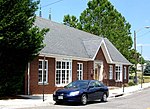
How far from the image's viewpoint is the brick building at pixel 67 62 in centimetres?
2601

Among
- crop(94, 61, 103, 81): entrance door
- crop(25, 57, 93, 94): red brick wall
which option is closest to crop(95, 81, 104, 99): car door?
crop(25, 57, 93, 94): red brick wall

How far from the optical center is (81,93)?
1950 centimetres

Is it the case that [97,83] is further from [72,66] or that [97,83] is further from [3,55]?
[72,66]

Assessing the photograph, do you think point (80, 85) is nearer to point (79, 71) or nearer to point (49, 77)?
point (49, 77)

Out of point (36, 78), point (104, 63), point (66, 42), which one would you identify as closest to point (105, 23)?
point (104, 63)

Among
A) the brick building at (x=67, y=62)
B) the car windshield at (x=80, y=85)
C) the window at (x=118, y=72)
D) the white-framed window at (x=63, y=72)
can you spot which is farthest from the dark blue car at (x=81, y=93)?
the window at (x=118, y=72)

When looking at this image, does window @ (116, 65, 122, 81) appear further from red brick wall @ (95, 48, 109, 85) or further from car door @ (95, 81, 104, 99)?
car door @ (95, 81, 104, 99)

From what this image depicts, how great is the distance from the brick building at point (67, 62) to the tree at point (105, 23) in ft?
41.4

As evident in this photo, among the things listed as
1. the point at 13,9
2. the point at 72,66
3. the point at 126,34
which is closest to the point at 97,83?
the point at 13,9

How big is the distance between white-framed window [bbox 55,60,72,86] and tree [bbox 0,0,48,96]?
6846 mm

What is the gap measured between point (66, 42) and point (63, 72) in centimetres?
416

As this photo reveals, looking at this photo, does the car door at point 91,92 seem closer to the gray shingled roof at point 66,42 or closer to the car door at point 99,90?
the car door at point 99,90

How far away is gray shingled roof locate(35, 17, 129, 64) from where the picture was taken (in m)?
29.2

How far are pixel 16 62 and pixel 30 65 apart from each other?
363 cm
